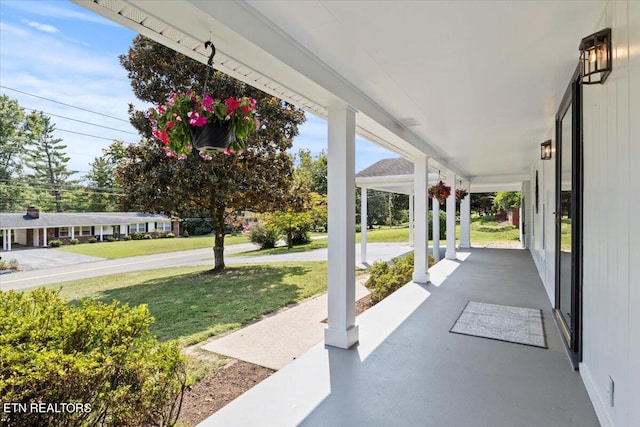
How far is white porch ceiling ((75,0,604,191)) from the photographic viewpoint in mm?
1953

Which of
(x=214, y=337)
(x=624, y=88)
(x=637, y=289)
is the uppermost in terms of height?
(x=624, y=88)

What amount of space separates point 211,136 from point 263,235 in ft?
54.4

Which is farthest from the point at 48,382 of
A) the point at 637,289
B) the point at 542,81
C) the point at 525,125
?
the point at 525,125

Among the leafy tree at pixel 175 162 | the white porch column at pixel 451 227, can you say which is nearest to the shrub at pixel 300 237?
the leafy tree at pixel 175 162

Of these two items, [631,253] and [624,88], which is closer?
[631,253]

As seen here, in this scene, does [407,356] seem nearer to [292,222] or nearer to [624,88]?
[624,88]

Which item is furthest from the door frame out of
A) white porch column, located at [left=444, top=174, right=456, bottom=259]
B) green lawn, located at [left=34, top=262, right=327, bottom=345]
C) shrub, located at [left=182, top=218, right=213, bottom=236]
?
shrub, located at [left=182, top=218, right=213, bottom=236]

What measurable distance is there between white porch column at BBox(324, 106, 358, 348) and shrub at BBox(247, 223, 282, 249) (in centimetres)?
1482

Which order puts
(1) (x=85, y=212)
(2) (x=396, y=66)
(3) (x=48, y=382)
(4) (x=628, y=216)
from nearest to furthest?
(3) (x=48, y=382)
(4) (x=628, y=216)
(2) (x=396, y=66)
(1) (x=85, y=212)

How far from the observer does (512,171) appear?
1073 cm

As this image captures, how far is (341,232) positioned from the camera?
328 cm

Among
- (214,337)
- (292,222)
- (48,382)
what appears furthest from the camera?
(292,222)

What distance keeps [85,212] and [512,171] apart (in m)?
23.0

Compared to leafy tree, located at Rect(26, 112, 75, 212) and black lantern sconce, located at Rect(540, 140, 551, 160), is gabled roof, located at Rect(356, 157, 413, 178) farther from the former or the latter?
leafy tree, located at Rect(26, 112, 75, 212)
